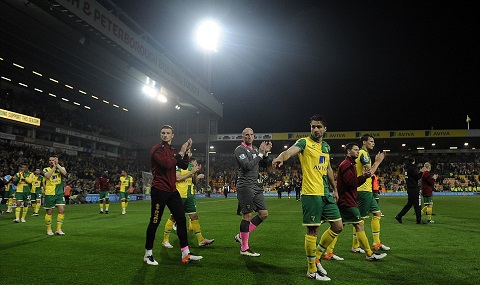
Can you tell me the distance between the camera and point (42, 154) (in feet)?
122

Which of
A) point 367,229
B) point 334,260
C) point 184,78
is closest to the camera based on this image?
point 334,260

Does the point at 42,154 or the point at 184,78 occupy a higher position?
the point at 184,78

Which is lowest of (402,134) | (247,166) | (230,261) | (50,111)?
(230,261)

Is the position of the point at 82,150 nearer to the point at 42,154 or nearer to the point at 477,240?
the point at 42,154

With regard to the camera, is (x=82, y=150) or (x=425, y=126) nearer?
(x=82, y=150)

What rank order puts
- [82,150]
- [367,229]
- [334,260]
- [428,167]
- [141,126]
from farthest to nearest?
[141,126] → [82,150] → [428,167] → [367,229] → [334,260]

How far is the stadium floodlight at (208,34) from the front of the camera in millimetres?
33250

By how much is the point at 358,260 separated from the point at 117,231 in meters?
7.53

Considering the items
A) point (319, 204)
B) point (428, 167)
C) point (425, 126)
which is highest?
point (425, 126)

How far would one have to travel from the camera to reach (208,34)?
33.8 meters

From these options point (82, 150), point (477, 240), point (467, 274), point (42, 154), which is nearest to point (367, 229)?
point (477, 240)

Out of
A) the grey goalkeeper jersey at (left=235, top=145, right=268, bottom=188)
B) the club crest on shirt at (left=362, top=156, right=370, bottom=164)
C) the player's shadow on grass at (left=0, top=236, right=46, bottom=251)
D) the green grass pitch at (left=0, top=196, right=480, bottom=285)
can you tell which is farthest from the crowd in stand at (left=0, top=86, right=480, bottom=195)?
the club crest on shirt at (left=362, top=156, right=370, bottom=164)

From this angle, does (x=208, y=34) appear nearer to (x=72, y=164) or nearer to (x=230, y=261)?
(x=72, y=164)

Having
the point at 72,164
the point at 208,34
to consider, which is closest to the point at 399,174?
the point at 208,34
